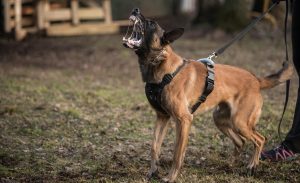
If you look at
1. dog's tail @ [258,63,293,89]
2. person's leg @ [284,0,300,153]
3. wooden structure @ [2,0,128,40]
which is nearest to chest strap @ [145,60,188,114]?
dog's tail @ [258,63,293,89]

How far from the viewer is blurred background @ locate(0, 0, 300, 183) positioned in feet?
20.7

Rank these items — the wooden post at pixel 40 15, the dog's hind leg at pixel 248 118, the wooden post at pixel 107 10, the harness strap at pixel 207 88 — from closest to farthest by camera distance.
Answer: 1. the harness strap at pixel 207 88
2. the dog's hind leg at pixel 248 118
3. the wooden post at pixel 40 15
4. the wooden post at pixel 107 10

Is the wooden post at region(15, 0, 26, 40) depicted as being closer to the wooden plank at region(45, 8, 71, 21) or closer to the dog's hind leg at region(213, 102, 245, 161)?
the wooden plank at region(45, 8, 71, 21)

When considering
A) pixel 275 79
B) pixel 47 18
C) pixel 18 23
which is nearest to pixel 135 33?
pixel 275 79

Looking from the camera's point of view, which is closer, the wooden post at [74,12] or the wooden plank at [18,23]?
the wooden plank at [18,23]

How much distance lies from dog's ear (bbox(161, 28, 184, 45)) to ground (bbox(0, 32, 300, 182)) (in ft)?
5.09

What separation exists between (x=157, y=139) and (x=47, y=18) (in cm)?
953

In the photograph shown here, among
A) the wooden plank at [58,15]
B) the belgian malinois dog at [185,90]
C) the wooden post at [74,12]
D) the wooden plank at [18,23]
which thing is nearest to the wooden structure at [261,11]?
the wooden post at [74,12]

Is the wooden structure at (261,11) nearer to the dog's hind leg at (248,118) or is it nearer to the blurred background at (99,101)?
the blurred background at (99,101)

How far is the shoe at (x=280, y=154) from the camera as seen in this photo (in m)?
6.49

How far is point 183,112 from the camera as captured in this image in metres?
5.65

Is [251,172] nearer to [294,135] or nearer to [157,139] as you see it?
[294,135]

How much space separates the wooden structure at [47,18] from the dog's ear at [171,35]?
9129 millimetres

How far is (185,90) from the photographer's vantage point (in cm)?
578
